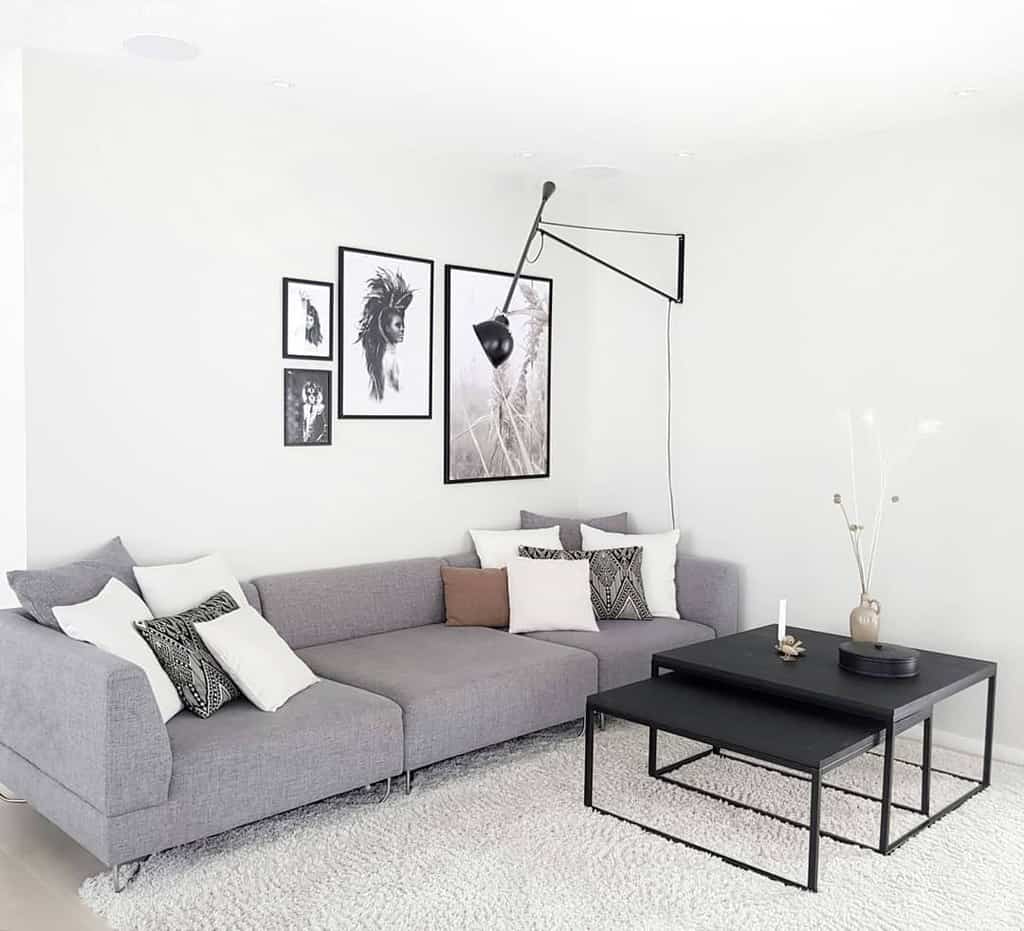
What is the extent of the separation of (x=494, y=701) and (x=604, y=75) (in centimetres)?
222

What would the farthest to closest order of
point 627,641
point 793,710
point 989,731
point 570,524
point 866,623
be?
point 570,524 → point 627,641 → point 866,623 → point 989,731 → point 793,710

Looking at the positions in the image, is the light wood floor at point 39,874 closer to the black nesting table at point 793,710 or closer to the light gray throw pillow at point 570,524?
the black nesting table at point 793,710

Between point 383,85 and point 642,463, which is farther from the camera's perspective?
point 642,463

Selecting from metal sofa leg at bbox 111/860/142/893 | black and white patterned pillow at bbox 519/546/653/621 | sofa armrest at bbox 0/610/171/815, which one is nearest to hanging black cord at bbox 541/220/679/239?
black and white patterned pillow at bbox 519/546/653/621

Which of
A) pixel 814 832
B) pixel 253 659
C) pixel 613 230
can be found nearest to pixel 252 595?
pixel 253 659

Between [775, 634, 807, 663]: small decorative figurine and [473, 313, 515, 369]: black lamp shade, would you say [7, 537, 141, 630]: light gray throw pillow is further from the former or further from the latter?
[775, 634, 807, 663]: small decorative figurine

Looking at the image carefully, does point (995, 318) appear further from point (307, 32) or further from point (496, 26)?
point (307, 32)

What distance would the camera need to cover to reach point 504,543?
15.5ft

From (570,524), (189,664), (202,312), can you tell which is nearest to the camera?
(189,664)

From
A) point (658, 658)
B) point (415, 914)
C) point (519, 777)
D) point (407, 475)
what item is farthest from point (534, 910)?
point (407, 475)

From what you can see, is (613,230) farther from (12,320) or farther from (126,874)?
(126,874)

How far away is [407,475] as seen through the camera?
4621mm

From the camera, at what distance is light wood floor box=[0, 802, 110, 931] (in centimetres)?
265

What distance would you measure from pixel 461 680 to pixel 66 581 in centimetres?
135
